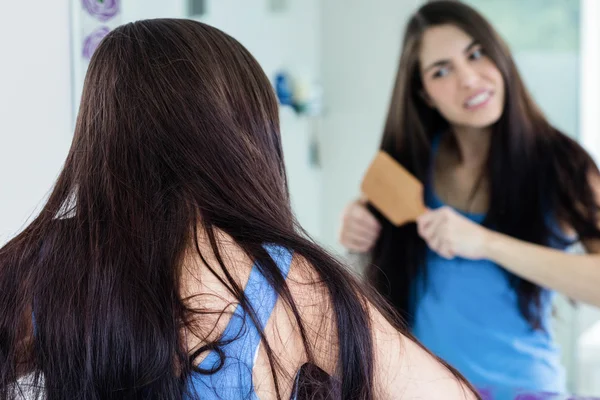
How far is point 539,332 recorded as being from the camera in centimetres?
142

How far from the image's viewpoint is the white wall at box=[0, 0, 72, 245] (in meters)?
1.25

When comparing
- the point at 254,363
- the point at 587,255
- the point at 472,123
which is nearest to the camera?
the point at 254,363

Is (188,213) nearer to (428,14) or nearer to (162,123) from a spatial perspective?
(162,123)

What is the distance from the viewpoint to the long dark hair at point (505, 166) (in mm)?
1365

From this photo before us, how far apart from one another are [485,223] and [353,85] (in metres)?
1.47

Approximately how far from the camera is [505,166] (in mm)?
1454

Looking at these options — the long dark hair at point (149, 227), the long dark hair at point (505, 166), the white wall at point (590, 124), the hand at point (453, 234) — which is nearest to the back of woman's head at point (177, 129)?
the long dark hair at point (149, 227)

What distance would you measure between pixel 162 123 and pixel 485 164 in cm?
92

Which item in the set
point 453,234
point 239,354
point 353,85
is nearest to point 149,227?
point 239,354

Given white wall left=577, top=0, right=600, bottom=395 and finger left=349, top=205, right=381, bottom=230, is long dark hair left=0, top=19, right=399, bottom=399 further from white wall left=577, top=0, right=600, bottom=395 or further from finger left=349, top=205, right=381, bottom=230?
white wall left=577, top=0, right=600, bottom=395

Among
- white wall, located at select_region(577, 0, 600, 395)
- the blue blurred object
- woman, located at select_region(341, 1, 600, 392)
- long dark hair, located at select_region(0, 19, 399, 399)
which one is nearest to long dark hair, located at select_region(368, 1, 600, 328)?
woman, located at select_region(341, 1, 600, 392)

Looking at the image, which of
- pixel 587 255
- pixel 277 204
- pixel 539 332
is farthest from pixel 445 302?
pixel 277 204

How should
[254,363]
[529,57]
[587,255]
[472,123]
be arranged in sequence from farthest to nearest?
[529,57]
[472,123]
[587,255]
[254,363]

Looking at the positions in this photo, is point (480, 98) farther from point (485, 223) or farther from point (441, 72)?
point (485, 223)
